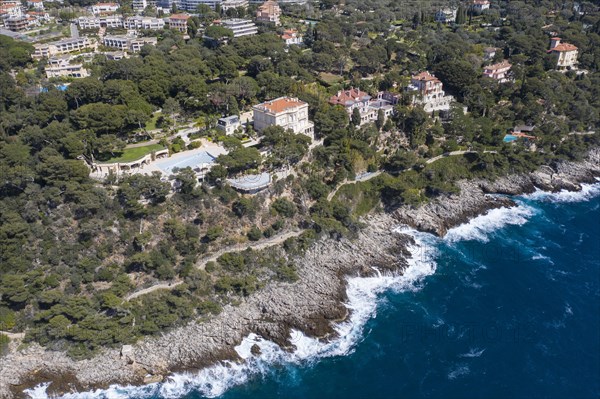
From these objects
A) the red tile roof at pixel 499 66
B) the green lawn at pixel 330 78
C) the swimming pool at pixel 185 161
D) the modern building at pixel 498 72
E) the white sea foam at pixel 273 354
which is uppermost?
the red tile roof at pixel 499 66

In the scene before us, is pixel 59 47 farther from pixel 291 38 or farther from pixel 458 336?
pixel 458 336

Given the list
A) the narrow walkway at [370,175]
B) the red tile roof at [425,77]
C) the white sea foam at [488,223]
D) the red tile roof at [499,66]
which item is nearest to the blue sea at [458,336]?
the white sea foam at [488,223]

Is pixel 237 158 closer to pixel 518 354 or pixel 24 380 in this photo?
pixel 24 380

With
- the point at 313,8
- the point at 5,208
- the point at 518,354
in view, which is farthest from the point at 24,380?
the point at 313,8

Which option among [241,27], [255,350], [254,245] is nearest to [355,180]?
[254,245]

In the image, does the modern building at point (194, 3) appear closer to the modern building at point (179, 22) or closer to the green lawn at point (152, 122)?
the modern building at point (179, 22)

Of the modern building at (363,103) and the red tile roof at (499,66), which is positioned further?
the red tile roof at (499,66)
